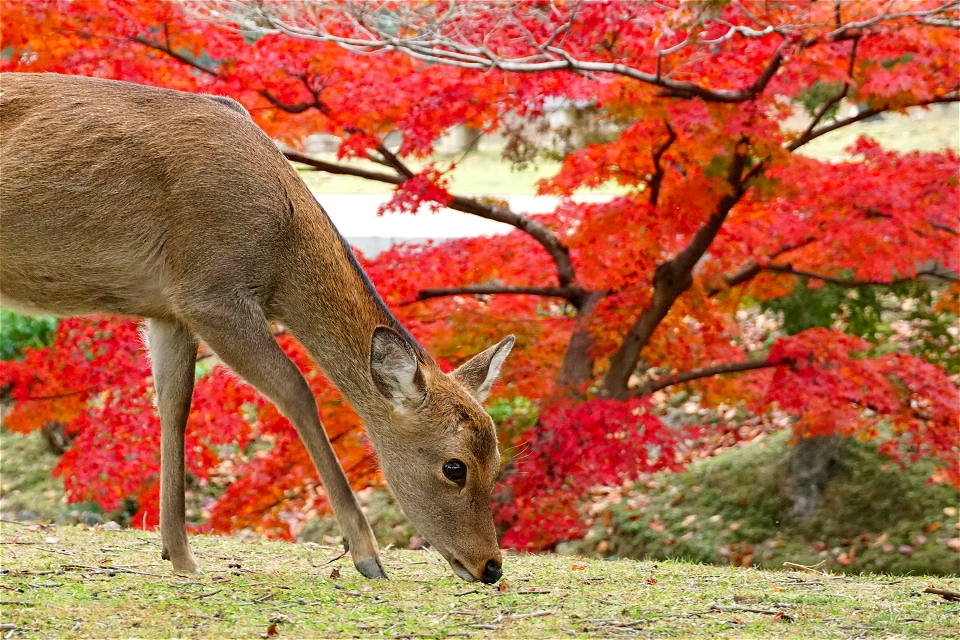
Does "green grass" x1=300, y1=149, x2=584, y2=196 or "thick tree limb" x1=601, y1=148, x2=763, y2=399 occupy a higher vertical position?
"green grass" x1=300, y1=149, x2=584, y2=196

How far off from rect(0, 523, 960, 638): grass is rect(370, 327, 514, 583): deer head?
0.26 meters

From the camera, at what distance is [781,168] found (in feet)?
29.7

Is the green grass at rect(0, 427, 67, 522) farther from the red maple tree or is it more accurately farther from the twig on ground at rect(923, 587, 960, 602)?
the twig on ground at rect(923, 587, 960, 602)

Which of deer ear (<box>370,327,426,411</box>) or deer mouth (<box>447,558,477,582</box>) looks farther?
deer mouth (<box>447,558,477,582</box>)

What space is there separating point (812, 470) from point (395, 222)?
1016 cm

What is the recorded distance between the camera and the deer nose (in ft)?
16.5

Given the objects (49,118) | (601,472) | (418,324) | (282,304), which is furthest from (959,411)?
(49,118)

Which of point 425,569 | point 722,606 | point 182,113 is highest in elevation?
point 182,113

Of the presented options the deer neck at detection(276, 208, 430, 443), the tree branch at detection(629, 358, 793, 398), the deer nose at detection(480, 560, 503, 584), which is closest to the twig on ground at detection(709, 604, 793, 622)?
the deer nose at detection(480, 560, 503, 584)

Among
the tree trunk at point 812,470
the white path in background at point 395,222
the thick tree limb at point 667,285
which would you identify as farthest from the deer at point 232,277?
the white path in background at point 395,222

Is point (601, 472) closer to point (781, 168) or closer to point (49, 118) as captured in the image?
point (781, 168)

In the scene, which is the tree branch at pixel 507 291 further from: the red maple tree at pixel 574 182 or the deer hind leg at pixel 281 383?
the deer hind leg at pixel 281 383

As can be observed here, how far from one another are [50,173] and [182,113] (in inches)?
29.6

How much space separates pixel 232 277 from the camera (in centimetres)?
518
